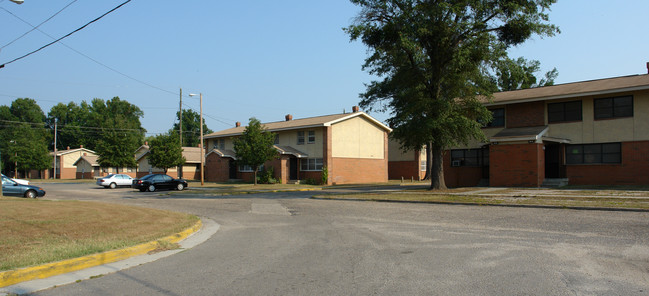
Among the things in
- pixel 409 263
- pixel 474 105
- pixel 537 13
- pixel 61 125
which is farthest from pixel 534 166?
pixel 61 125

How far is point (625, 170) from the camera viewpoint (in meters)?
25.6

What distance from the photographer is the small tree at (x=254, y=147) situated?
117 ft

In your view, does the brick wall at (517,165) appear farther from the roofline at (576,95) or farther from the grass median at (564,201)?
the grass median at (564,201)

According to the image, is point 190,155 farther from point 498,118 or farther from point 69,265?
point 69,265

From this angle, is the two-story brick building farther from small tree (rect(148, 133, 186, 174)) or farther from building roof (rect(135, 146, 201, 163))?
building roof (rect(135, 146, 201, 163))

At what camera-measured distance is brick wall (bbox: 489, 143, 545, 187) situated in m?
26.3

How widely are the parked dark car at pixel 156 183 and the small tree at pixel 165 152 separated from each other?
1203 centimetres

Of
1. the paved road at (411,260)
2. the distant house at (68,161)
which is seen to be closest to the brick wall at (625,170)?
the paved road at (411,260)

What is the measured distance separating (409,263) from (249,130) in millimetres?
29750

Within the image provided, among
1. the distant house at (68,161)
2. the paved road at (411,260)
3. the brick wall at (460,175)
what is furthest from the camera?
the distant house at (68,161)

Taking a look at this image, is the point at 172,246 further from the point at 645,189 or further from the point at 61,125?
the point at 61,125

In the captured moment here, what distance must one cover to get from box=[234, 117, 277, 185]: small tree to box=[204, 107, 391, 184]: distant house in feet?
8.71

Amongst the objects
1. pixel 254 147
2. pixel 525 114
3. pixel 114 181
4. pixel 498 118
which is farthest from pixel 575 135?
pixel 114 181

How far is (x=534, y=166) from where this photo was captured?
26375 millimetres
